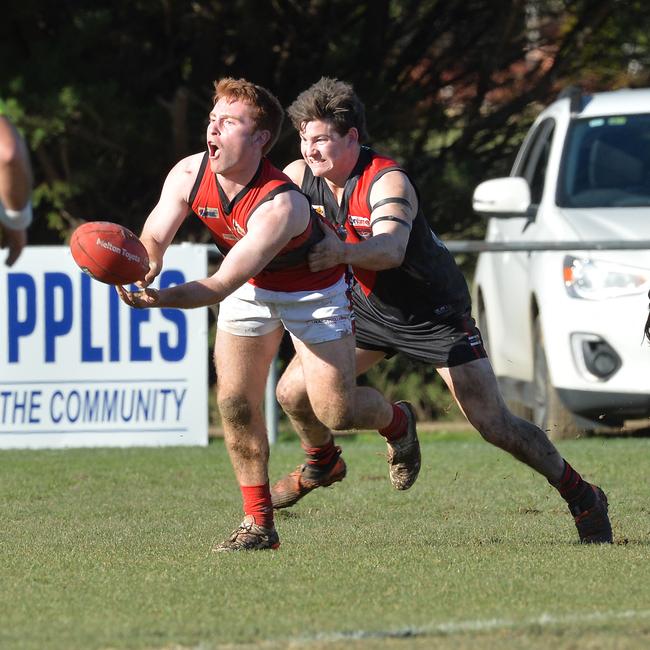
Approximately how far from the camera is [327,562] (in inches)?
230

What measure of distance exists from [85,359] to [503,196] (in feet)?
9.62

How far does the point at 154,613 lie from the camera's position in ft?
15.8

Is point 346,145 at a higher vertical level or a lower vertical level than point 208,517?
higher

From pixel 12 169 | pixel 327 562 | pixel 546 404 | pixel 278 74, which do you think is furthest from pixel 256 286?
pixel 278 74

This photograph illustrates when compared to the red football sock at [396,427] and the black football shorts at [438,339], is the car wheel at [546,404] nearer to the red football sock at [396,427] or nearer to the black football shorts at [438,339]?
the red football sock at [396,427]

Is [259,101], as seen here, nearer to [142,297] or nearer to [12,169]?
[142,297]

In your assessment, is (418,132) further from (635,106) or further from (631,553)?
(631,553)

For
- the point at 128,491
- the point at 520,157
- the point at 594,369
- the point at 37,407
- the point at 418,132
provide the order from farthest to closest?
the point at 418,132
the point at 520,157
the point at 37,407
the point at 594,369
the point at 128,491

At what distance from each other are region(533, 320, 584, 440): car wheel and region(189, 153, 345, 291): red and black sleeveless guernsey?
3.58 m

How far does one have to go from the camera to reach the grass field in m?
4.53

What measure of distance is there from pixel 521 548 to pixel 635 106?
4.67m

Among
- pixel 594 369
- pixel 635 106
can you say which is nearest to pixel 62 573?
pixel 594 369

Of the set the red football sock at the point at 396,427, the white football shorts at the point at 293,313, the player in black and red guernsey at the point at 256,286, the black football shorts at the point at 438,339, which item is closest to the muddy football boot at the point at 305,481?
the red football sock at the point at 396,427

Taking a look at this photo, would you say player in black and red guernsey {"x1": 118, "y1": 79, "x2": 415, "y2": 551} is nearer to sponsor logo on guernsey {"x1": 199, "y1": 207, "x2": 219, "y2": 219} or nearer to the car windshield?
sponsor logo on guernsey {"x1": 199, "y1": 207, "x2": 219, "y2": 219}
